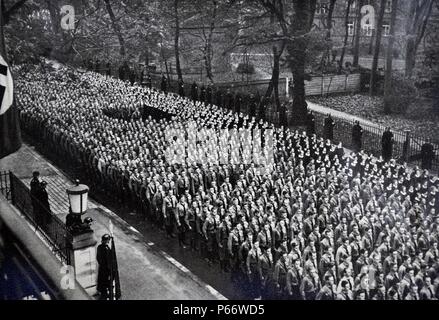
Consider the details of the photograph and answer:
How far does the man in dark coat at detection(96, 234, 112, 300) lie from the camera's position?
9055 millimetres

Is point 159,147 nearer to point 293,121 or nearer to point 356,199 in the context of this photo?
point 356,199

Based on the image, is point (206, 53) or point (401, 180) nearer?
point (401, 180)

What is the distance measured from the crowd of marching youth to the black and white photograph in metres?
0.04

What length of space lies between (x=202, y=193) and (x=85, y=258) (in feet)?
13.2

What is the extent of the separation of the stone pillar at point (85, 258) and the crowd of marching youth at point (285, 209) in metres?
2.65

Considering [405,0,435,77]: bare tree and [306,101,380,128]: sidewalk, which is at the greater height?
[405,0,435,77]: bare tree

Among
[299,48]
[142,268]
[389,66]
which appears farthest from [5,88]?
[389,66]

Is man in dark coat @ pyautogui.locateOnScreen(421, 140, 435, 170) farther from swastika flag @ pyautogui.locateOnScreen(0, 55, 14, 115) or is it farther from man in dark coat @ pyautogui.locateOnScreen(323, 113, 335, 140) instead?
swastika flag @ pyautogui.locateOnScreen(0, 55, 14, 115)

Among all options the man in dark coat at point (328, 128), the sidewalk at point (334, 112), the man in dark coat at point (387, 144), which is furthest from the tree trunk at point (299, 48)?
the man in dark coat at point (387, 144)

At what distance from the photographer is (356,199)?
1266 centimetres

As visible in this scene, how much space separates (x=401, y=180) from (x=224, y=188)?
444 centimetres

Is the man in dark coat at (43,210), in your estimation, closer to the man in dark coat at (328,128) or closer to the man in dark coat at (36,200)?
the man in dark coat at (36,200)

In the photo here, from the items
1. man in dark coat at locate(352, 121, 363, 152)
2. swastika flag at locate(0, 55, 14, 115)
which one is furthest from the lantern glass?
man in dark coat at locate(352, 121, 363, 152)
